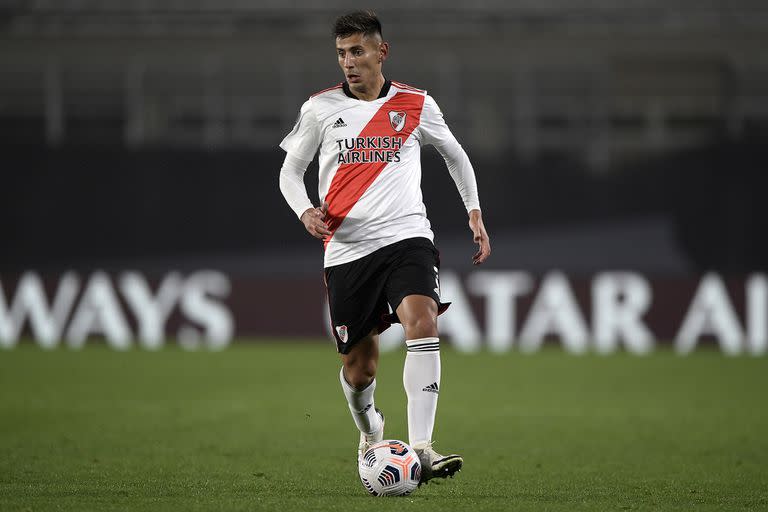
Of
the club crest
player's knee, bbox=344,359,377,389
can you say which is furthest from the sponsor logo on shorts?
the club crest

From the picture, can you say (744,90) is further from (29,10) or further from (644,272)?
(29,10)

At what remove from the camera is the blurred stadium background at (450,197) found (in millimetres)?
16547

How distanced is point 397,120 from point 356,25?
48 centimetres

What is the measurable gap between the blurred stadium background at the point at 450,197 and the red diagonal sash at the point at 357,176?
420 inches

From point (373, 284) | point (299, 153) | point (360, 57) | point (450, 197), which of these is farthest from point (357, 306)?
point (450, 197)

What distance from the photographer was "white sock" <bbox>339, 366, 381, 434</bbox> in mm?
5977

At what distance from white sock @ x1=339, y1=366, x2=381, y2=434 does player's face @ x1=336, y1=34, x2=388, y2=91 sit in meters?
1.40

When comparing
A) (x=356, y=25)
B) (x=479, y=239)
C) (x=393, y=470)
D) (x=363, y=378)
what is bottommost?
(x=393, y=470)

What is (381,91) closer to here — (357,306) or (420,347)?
(357,306)

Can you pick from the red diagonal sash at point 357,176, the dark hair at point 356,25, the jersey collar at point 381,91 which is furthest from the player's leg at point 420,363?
the dark hair at point 356,25

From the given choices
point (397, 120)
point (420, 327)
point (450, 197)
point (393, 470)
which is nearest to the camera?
point (393, 470)

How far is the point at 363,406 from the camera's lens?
236 inches

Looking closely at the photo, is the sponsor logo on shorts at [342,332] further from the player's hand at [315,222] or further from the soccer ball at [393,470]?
the soccer ball at [393,470]

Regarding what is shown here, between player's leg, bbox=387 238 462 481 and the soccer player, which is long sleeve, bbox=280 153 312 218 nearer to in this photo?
the soccer player
